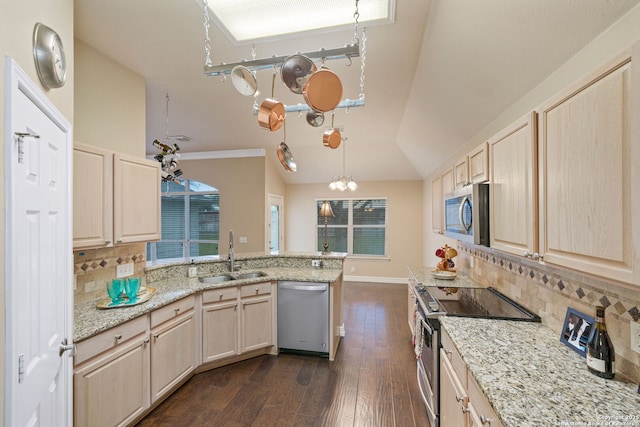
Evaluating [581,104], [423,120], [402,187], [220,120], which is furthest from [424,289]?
[402,187]

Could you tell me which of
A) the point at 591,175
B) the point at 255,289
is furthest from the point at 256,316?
the point at 591,175

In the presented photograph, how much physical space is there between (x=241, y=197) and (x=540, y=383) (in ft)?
16.6

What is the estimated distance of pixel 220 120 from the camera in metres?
4.14

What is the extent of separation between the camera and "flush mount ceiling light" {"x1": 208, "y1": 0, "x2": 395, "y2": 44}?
1981mm

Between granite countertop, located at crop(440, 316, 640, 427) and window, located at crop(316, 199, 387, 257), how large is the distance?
518 cm

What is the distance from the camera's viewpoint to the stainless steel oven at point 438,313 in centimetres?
187

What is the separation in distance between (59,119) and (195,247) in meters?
5.54

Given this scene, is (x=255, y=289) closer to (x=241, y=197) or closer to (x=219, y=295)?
(x=219, y=295)

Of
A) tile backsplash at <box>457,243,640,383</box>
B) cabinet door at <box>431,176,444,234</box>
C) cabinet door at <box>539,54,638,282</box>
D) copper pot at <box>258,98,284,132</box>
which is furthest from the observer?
cabinet door at <box>431,176,444,234</box>

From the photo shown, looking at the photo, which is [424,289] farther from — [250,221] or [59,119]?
[250,221]

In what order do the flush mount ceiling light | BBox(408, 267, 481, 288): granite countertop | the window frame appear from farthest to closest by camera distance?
the window frame → BBox(408, 267, 481, 288): granite countertop → the flush mount ceiling light

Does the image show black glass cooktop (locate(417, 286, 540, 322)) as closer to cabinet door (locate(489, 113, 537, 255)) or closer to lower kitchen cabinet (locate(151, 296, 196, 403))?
cabinet door (locate(489, 113, 537, 255))

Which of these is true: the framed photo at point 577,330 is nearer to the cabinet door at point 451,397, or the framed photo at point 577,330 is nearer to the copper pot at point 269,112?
the cabinet door at point 451,397

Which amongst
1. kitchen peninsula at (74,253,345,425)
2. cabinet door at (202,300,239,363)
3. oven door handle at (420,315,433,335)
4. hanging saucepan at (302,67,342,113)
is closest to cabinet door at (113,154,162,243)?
kitchen peninsula at (74,253,345,425)
